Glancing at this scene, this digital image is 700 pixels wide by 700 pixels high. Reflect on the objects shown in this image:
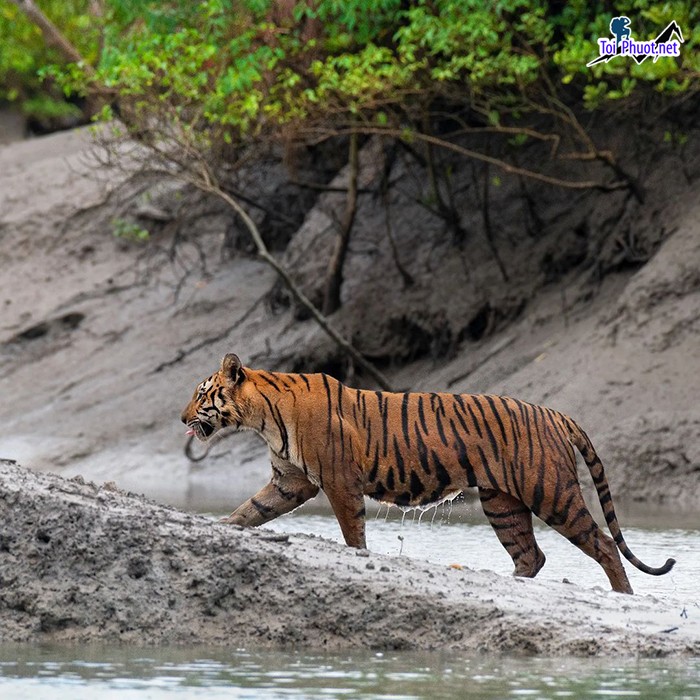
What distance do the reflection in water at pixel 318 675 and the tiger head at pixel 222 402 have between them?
7.19ft

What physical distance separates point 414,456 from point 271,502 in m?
0.91

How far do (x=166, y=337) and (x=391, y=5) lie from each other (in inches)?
265

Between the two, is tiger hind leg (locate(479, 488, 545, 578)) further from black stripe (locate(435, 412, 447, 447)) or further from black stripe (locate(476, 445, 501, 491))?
black stripe (locate(435, 412, 447, 447))

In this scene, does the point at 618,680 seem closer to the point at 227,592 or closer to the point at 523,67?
the point at 227,592

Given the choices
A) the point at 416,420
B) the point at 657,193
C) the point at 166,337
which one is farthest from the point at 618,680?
the point at 166,337

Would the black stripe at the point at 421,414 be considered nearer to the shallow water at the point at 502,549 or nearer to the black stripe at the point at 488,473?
the black stripe at the point at 488,473

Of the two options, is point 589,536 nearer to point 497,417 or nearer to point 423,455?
point 497,417

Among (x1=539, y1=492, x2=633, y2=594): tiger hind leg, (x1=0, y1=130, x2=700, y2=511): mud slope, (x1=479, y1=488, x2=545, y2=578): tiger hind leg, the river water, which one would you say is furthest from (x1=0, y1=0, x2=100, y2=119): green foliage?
the river water

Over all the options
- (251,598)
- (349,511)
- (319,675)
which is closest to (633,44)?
(349,511)

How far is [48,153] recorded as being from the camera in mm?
29312

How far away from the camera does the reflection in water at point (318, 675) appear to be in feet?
21.2

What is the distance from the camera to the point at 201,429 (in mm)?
9633

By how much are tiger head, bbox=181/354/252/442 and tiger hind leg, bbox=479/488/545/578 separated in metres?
1.58

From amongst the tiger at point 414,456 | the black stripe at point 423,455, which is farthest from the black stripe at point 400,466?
the black stripe at point 423,455
